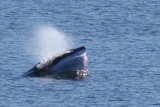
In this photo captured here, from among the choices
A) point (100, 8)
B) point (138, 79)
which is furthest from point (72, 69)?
point (100, 8)

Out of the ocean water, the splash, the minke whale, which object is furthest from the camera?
the splash

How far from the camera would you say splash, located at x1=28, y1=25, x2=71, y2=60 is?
9994 cm

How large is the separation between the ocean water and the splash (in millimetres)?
157

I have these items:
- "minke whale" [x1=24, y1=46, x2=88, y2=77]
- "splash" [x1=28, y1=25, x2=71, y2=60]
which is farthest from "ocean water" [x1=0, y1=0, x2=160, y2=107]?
"minke whale" [x1=24, y1=46, x2=88, y2=77]

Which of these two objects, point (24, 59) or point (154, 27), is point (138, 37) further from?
point (24, 59)

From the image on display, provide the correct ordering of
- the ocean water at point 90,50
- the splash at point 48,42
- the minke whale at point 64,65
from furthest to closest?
the splash at point 48,42 < the minke whale at point 64,65 < the ocean water at point 90,50

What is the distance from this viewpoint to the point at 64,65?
89625mm

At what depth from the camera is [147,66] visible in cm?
9225

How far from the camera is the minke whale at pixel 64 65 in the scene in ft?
292

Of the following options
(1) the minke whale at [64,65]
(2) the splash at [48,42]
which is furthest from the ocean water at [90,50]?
(1) the minke whale at [64,65]

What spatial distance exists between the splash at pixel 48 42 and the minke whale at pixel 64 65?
732 cm

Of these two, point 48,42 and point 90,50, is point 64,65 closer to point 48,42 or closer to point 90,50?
point 90,50

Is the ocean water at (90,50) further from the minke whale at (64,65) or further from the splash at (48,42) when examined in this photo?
the minke whale at (64,65)

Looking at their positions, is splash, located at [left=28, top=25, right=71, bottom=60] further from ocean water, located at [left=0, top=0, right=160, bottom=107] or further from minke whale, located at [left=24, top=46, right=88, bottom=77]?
minke whale, located at [left=24, top=46, right=88, bottom=77]
